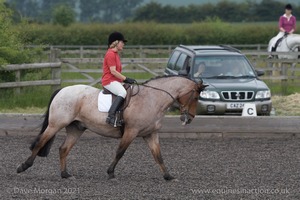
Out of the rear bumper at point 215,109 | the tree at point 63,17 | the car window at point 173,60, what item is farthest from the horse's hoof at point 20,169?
the tree at point 63,17

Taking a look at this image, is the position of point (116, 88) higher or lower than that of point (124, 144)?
higher

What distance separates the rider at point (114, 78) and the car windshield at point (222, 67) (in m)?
6.71

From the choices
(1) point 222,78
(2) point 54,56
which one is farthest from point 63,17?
(1) point 222,78

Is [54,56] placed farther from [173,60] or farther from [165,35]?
[165,35]

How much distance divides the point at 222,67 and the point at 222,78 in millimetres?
401

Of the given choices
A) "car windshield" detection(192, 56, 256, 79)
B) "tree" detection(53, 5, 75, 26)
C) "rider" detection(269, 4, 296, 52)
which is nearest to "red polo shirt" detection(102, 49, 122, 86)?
"car windshield" detection(192, 56, 256, 79)

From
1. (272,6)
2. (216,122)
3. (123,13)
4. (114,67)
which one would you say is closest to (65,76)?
(216,122)

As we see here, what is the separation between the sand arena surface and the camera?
10.4 m

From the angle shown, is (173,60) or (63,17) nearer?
(173,60)

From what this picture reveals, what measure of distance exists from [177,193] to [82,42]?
1838 inches

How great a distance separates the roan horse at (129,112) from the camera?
11688 millimetres

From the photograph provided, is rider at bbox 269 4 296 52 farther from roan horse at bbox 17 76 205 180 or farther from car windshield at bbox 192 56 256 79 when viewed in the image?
roan horse at bbox 17 76 205 180

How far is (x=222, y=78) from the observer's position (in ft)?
61.1

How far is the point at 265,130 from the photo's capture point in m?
16.2
